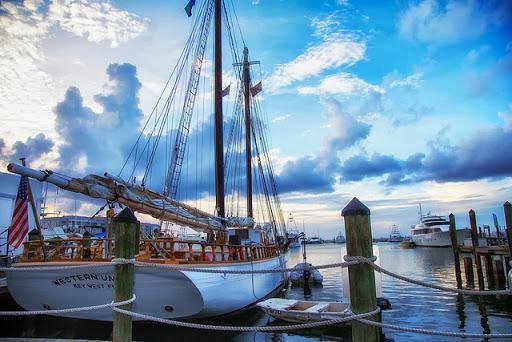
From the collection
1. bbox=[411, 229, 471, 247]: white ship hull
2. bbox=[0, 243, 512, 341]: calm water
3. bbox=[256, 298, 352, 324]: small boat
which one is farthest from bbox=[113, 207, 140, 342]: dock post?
bbox=[411, 229, 471, 247]: white ship hull

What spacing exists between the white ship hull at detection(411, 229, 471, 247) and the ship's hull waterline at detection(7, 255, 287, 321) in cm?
8283

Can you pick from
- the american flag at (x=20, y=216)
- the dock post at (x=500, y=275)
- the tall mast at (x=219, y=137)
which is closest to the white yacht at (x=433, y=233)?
the dock post at (x=500, y=275)

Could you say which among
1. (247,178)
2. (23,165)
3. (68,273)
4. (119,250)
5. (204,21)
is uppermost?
(204,21)

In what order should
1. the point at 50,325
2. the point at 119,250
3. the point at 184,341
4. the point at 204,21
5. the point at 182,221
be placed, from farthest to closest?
1. the point at 204,21
2. the point at 182,221
3. the point at 50,325
4. the point at 184,341
5. the point at 119,250

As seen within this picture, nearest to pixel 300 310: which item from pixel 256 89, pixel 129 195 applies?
pixel 129 195

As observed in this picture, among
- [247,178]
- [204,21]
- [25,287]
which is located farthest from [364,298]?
[247,178]

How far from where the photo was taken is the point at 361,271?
3.59 metres

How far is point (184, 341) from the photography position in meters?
11.6

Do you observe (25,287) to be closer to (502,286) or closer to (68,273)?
(68,273)

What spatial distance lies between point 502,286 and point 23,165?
2716cm

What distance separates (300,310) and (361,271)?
10918 mm

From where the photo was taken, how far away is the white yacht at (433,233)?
3260 inches

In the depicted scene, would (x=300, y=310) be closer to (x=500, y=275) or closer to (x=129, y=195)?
(x=129, y=195)

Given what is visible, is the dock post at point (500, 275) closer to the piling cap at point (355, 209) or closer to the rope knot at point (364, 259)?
the rope knot at point (364, 259)
